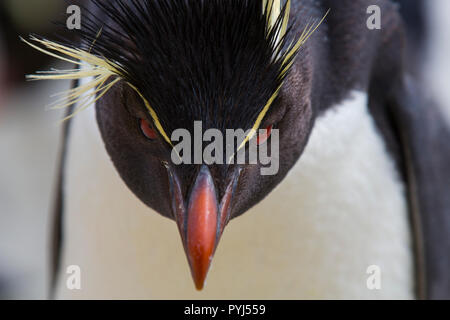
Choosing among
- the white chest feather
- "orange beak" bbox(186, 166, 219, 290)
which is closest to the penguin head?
"orange beak" bbox(186, 166, 219, 290)

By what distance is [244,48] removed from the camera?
103 cm

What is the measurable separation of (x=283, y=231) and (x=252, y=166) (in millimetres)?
328

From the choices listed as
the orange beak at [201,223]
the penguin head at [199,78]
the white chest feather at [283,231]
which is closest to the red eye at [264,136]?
the penguin head at [199,78]

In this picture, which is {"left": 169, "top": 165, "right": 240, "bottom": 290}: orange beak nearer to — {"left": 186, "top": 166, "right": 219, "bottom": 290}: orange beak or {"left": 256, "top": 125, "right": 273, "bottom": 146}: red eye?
{"left": 186, "top": 166, "right": 219, "bottom": 290}: orange beak

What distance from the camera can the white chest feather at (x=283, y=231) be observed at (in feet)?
4.57

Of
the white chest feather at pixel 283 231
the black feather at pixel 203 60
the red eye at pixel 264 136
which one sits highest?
the black feather at pixel 203 60

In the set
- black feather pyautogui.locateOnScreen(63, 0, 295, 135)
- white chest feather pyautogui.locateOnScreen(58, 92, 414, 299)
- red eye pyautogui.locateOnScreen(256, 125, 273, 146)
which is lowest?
white chest feather pyautogui.locateOnScreen(58, 92, 414, 299)

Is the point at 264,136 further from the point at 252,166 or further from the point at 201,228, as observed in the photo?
the point at 201,228

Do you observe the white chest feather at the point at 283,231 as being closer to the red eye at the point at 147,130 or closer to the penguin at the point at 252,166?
the penguin at the point at 252,166

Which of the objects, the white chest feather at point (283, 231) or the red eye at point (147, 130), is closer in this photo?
the red eye at point (147, 130)

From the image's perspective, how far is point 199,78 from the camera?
1030 millimetres

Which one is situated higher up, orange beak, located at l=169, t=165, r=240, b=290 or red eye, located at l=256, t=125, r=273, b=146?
red eye, located at l=256, t=125, r=273, b=146

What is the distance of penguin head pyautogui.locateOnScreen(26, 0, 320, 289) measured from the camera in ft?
3.36

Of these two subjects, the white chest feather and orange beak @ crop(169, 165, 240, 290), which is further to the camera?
the white chest feather
